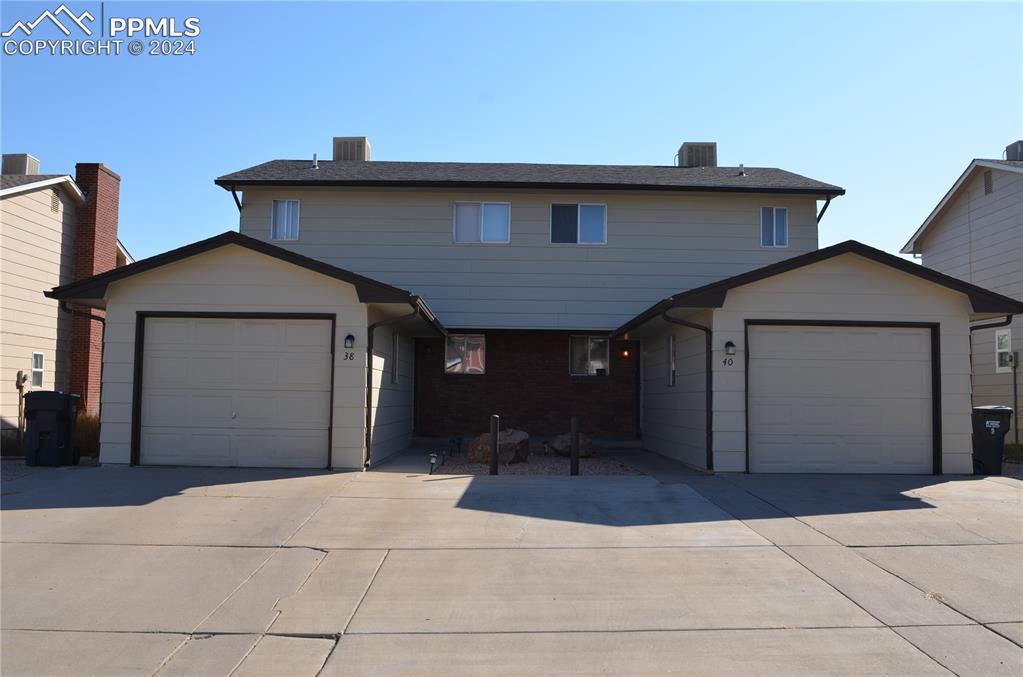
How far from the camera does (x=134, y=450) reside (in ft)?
39.7

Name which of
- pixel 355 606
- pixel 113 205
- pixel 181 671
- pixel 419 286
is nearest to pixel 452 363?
pixel 419 286

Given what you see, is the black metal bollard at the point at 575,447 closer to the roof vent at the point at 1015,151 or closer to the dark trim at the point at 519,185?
the dark trim at the point at 519,185

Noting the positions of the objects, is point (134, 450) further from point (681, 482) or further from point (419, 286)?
point (681, 482)

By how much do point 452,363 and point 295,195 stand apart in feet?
17.1

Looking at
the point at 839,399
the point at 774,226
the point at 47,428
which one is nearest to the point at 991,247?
the point at 774,226

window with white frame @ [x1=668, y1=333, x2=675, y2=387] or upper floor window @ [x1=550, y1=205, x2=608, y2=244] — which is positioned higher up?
upper floor window @ [x1=550, y1=205, x2=608, y2=244]

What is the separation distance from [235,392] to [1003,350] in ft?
54.3

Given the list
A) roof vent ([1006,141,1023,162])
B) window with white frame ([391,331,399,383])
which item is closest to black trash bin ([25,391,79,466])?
window with white frame ([391,331,399,383])

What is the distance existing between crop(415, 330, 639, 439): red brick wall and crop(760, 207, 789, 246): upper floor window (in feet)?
16.4

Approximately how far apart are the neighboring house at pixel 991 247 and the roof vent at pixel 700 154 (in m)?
6.05

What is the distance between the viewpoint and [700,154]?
20.3 meters

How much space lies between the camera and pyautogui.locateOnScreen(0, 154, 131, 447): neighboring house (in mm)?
16766

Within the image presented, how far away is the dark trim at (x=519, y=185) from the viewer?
1716 cm

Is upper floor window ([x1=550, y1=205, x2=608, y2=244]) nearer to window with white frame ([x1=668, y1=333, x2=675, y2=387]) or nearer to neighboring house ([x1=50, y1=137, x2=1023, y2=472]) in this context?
window with white frame ([x1=668, y1=333, x2=675, y2=387])
